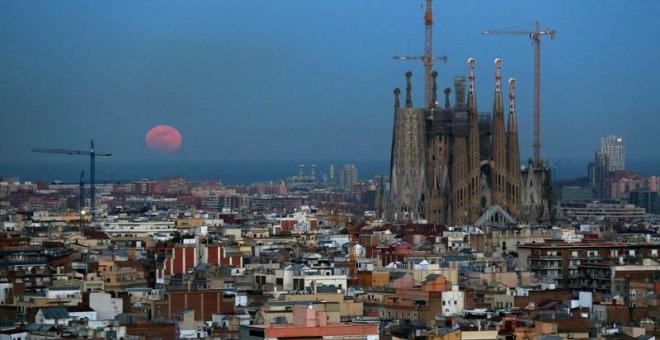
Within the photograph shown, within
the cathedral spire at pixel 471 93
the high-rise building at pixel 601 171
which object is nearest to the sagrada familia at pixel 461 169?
the cathedral spire at pixel 471 93

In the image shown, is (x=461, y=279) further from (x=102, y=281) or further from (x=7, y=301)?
(x=7, y=301)

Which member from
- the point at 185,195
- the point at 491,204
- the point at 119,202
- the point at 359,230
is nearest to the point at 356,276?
the point at 359,230

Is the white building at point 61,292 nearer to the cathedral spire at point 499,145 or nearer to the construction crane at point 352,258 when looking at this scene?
the construction crane at point 352,258

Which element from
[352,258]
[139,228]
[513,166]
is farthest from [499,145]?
[352,258]

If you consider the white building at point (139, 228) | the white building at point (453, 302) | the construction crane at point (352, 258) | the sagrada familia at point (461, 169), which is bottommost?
the white building at point (453, 302)

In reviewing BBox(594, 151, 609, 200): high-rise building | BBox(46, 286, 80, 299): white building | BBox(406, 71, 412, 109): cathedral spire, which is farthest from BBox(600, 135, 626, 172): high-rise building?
BBox(46, 286, 80, 299): white building

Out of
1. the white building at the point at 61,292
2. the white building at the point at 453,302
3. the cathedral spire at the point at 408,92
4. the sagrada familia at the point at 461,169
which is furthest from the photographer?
the cathedral spire at the point at 408,92

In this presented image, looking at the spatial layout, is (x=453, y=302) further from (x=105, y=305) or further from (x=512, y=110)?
(x=512, y=110)
